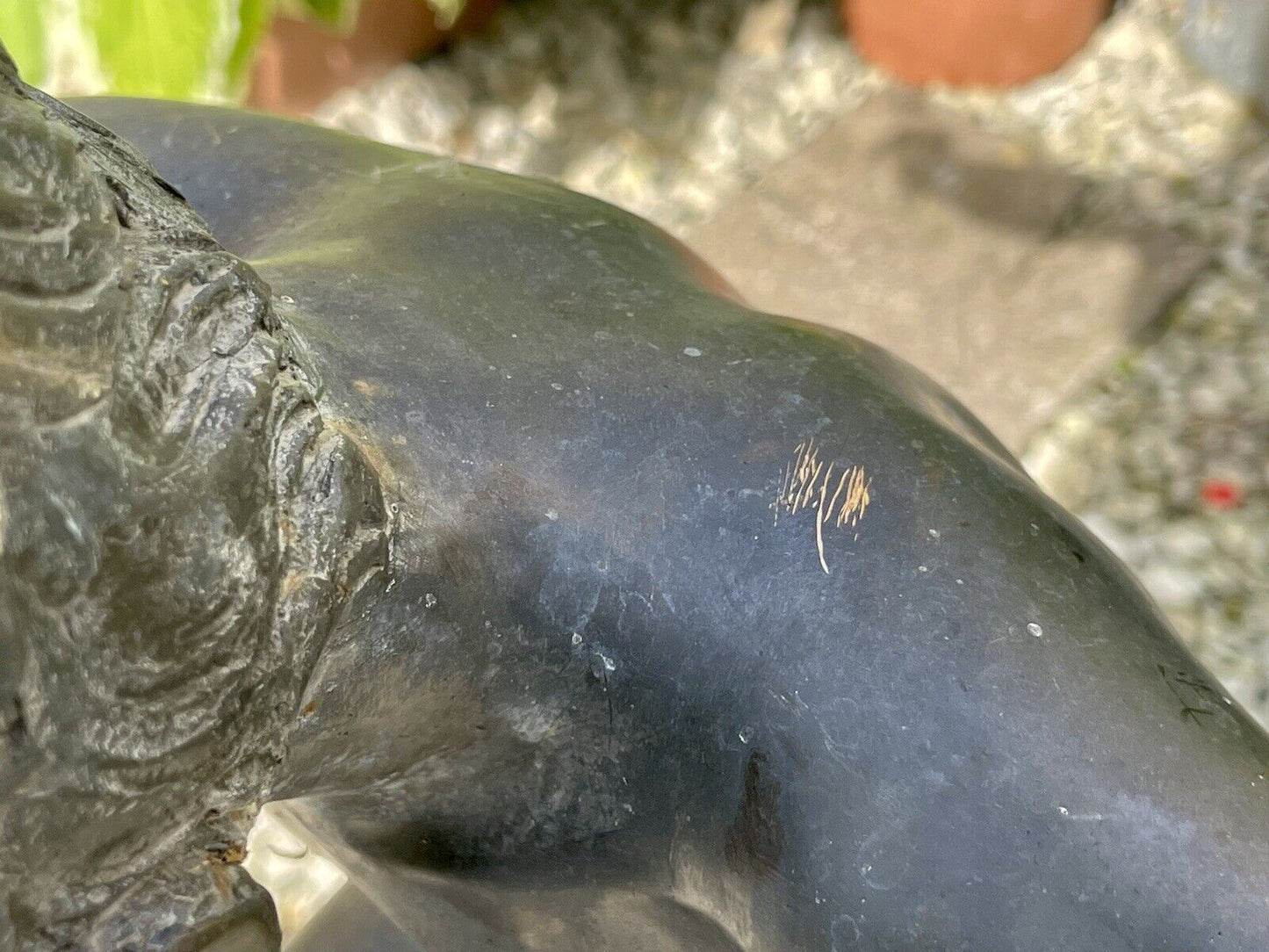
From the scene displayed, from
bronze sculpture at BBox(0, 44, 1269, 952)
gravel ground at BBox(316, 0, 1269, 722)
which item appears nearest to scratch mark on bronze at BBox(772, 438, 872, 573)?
bronze sculpture at BBox(0, 44, 1269, 952)

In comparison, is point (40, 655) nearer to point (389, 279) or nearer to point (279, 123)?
point (389, 279)

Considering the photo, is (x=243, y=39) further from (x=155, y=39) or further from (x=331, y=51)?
(x=331, y=51)

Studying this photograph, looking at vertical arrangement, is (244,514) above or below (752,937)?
above

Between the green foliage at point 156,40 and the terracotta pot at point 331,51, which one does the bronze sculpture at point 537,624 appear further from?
the terracotta pot at point 331,51

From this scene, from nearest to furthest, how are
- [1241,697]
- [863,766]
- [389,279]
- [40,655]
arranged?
[40,655] < [863,766] < [389,279] < [1241,697]

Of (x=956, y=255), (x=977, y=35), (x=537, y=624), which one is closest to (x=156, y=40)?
(x=537, y=624)

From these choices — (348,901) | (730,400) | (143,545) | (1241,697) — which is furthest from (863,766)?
(1241,697)
